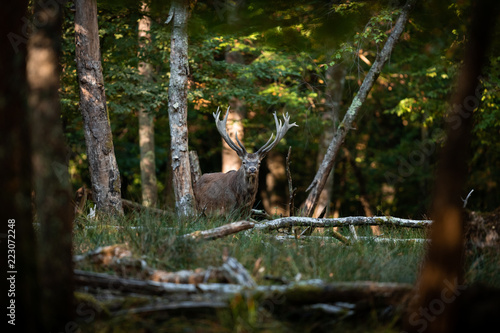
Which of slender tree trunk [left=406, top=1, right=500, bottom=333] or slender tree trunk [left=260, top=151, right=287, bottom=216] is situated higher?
slender tree trunk [left=406, top=1, right=500, bottom=333]

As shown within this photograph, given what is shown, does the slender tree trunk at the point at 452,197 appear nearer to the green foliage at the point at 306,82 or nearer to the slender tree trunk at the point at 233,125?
the green foliage at the point at 306,82

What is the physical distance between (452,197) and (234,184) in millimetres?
7237

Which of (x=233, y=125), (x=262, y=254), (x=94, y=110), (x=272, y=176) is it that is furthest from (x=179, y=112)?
(x=272, y=176)

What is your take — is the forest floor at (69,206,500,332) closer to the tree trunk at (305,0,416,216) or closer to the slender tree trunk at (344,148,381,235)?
the tree trunk at (305,0,416,216)

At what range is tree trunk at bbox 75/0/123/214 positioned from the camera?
326 inches

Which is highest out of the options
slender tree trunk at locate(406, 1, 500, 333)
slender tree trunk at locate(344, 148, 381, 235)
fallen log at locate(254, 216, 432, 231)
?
slender tree trunk at locate(406, 1, 500, 333)

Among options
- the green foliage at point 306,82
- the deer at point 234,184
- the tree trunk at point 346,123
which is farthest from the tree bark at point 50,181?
the tree trunk at point 346,123

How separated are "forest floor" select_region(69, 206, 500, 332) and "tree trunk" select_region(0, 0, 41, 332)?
0.43 m

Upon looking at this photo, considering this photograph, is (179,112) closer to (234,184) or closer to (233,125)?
(234,184)

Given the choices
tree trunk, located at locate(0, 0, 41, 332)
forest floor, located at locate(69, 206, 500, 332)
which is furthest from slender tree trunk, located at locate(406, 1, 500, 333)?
tree trunk, located at locate(0, 0, 41, 332)

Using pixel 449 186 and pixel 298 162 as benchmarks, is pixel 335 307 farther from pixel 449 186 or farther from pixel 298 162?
pixel 298 162

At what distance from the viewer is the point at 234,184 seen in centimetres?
1061

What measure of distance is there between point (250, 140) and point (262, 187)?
5.17 m

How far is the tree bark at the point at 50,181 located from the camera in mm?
3699
